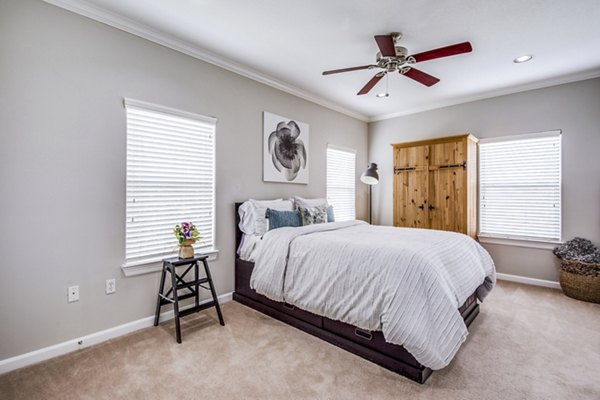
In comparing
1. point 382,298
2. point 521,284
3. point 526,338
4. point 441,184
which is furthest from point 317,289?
point 521,284

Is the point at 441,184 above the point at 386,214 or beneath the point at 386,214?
above

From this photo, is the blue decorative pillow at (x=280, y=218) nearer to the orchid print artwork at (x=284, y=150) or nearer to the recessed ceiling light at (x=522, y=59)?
the orchid print artwork at (x=284, y=150)

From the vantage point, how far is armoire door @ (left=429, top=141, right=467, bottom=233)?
396 cm

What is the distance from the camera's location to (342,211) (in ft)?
16.5

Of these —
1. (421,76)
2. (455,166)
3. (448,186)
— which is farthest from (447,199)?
(421,76)

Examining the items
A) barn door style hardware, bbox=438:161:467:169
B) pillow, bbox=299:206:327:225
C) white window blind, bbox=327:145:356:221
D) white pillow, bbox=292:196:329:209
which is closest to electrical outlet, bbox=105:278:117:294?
pillow, bbox=299:206:327:225

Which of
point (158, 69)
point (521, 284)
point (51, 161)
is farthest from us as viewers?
point (521, 284)

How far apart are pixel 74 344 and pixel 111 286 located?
1.51ft

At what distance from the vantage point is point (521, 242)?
3969mm

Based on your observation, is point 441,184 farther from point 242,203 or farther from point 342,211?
point 242,203

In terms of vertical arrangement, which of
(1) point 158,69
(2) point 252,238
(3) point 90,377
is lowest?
(3) point 90,377

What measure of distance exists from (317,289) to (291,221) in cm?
109

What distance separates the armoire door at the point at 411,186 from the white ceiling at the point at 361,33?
1125mm

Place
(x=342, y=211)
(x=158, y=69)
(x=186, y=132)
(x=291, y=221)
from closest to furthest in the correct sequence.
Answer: (x=158, y=69), (x=186, y=132), (x=291, y=221), (x=342, y=211)
